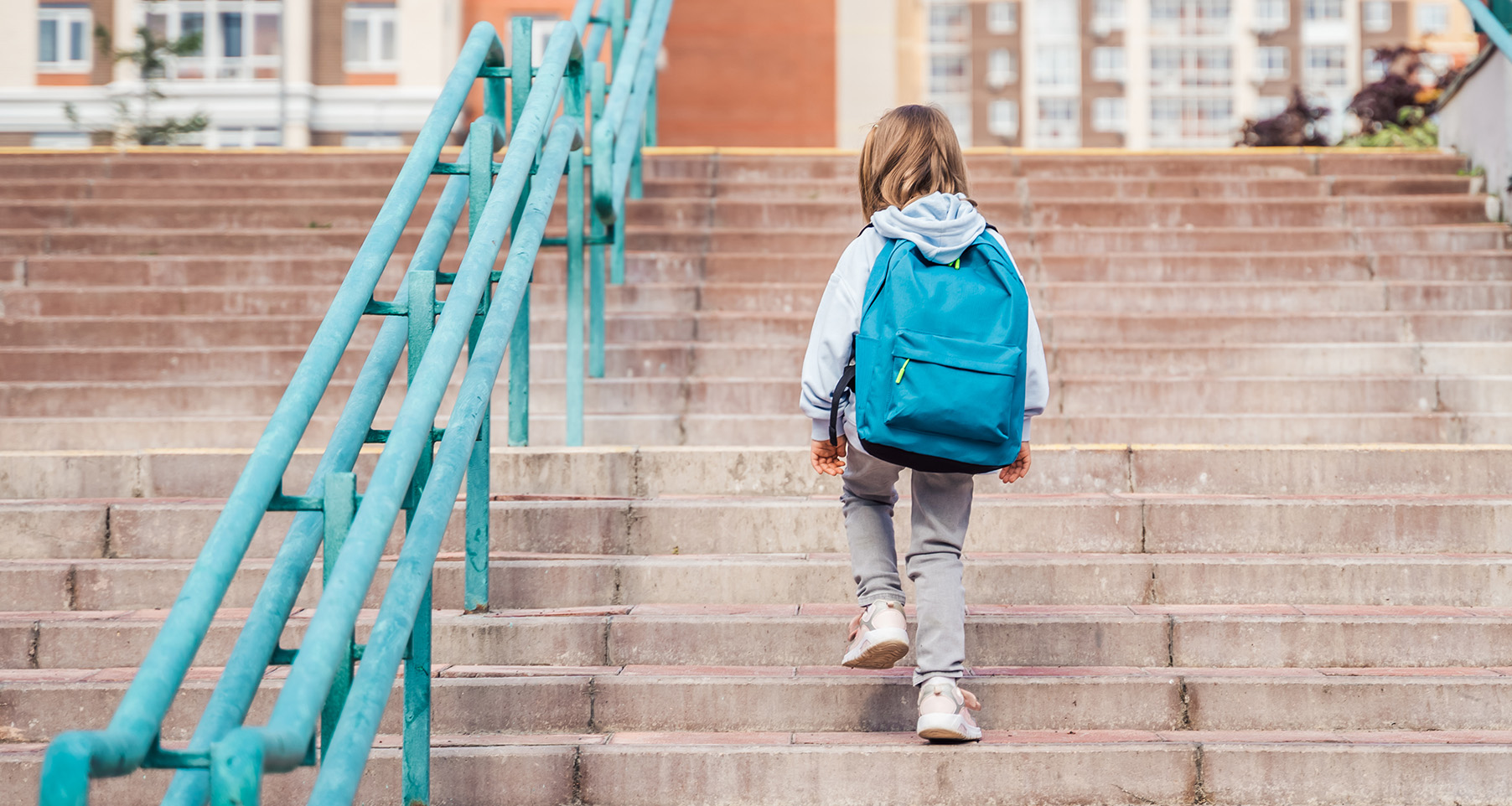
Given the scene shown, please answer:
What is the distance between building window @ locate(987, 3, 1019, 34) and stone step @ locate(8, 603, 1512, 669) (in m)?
68.0

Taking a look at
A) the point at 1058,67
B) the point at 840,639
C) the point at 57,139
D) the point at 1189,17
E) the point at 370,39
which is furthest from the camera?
the point at 1058,67

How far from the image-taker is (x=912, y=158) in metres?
2.50

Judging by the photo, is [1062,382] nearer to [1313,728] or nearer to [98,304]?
[1313,728]

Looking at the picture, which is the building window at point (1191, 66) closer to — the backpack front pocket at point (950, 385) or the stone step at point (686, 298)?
the stone step at point (686, 298)

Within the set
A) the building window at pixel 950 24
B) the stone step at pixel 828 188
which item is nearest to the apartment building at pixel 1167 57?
the building window at pixel 950 24

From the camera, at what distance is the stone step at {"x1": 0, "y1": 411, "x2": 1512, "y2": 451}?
13.7 feet

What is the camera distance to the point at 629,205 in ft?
20.0

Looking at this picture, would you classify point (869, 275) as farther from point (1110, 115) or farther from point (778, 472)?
point (1110, 115)

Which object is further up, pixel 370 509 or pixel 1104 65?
pixel 1104 65

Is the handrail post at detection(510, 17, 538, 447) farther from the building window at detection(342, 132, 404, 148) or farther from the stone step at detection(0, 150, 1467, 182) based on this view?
the building window at detection(342, 132, 404, 148)

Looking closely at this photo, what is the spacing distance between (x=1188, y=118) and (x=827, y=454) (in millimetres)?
69118

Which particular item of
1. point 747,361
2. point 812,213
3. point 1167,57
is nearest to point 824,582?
point 747,361

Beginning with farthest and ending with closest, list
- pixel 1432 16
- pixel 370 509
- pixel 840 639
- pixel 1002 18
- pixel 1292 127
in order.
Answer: pixel 1002 18 → pixel 1432 16 → pixel 1292 127 → pixel 840 639 → pixel 370 509

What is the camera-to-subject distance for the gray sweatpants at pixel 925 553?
96.0 inches
